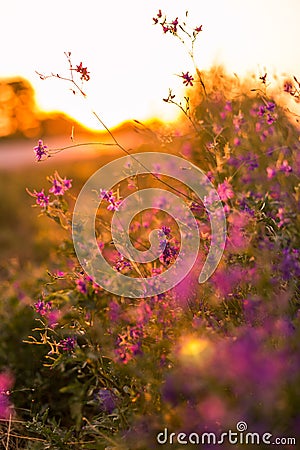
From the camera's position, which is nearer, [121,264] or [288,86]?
[121,264]

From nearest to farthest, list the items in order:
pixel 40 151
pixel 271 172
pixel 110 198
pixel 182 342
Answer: pixel 182 342, pixel 110 198, pixel 40 151, pixel 271 172

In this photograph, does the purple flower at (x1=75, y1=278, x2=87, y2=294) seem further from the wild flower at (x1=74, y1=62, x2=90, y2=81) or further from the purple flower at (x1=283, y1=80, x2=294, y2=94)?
the purple flower at (x1=283, y1=80, x2=294, y2=94)

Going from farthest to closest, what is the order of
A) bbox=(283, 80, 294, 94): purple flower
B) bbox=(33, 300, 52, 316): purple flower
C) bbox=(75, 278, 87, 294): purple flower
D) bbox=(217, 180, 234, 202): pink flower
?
bbox=(283, 80, 294, 94): purple flower
bbox=(217, 180, 234, 202): pink flower
bbox=(33, 300, 52, 316): purple flower
bbox=(75, 278, 87, 294): purple flower

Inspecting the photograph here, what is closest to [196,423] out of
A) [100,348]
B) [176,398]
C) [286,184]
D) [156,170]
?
[176,398]

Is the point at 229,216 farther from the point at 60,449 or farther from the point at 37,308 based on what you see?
the point at 60,449

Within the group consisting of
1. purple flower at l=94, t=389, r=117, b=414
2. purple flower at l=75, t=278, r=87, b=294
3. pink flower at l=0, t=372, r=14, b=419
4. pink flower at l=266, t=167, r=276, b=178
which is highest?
pink flower at l=266, t=167, r=276, b=178

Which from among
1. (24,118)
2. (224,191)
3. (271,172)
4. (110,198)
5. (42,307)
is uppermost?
(24,118)

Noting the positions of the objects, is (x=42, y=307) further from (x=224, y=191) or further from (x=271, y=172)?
(x=271, y=172)

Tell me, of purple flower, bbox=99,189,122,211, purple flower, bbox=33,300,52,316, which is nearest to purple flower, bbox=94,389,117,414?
purple flower, bbox=33,300,52,316

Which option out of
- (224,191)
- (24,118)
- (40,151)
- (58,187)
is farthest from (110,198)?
(24,118)

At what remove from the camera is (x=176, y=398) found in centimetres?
194

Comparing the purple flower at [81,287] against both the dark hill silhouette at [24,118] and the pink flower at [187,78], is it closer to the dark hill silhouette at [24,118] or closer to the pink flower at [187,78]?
the pink flower at [187,78]

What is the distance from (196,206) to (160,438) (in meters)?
1.18

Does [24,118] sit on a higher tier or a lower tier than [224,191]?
higher
